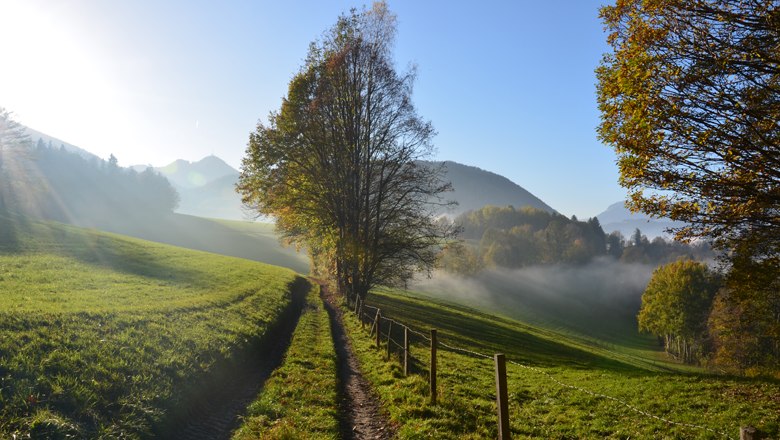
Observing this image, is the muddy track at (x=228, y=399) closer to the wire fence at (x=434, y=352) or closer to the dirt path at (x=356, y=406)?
the dirt path at (x=356, y=406)

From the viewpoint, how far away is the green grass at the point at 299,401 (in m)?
9.72

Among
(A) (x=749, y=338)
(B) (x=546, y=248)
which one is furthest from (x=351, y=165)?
(B) (x=546, y=248)

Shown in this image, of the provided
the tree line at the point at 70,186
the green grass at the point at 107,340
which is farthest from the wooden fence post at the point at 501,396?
the tree line at the point at 70,186

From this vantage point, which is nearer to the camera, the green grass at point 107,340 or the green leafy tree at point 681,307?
the green grass at point 107,340

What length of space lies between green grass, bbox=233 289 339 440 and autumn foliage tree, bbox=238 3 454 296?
39.2 feet

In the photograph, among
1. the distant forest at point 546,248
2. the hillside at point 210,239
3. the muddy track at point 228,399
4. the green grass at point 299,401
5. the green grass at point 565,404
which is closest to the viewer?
the green grass at point 299,401

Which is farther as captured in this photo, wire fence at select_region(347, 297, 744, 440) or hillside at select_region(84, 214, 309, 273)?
hillside at select_region(84, 214, 309, 273)

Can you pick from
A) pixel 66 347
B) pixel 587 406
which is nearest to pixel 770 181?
pixel 587 406

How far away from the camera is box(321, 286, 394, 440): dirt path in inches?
408

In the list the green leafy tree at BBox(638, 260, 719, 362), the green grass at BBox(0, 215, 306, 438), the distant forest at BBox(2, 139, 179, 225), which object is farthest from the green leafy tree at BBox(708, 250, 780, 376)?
the distant forest at BBox(2, 139, 179, 225)

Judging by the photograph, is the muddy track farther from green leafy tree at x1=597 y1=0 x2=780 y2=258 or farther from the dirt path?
green leafy tree at x1=597 y1=0 x2=780 y2=258

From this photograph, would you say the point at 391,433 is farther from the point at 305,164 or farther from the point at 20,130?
the point at 20,130

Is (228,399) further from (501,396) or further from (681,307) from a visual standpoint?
(681,307)

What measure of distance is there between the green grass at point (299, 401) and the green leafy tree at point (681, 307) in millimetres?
71460
